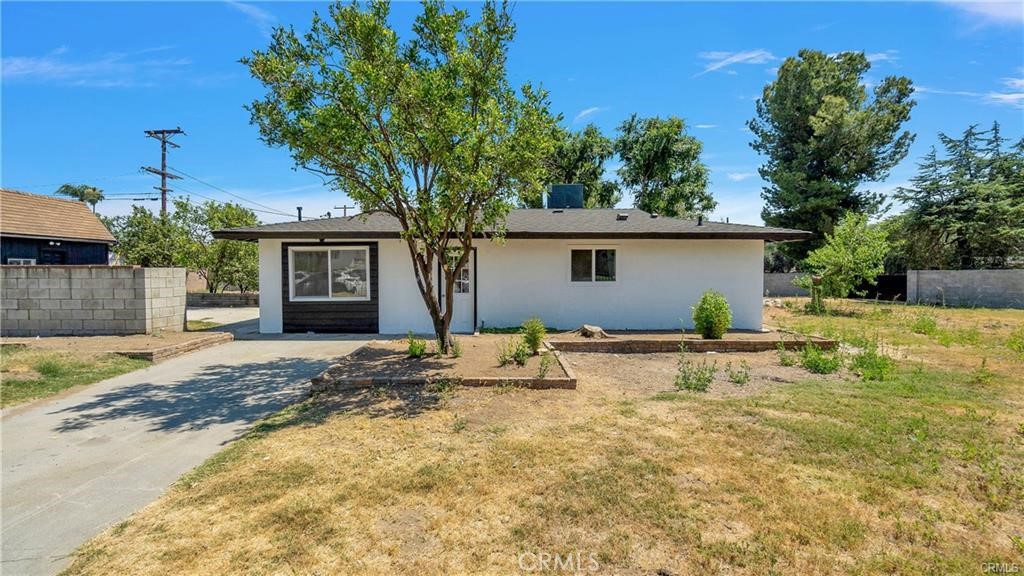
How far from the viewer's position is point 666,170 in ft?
83.2

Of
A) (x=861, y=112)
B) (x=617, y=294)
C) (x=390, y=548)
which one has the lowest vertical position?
(x=390, y=548)

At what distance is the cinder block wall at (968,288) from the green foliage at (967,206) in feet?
12.7

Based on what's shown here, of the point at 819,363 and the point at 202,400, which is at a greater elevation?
the point at 819,363

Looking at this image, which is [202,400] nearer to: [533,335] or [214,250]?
[533,335]

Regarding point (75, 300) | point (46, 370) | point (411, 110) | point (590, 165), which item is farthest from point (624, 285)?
point (590, 165)

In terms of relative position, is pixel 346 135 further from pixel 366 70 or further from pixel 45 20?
pixel 45 20

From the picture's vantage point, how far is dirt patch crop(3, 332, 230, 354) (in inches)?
315

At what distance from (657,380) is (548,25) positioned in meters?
6.74

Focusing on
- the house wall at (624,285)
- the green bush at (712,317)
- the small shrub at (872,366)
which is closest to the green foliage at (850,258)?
the house wall at (624,285)

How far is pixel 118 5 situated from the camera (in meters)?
7.76

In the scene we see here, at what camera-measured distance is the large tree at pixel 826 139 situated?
23.8m

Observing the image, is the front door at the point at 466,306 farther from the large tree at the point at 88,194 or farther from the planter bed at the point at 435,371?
the large tree at the point at 88,194

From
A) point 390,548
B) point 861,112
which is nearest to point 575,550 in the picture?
point 390,548

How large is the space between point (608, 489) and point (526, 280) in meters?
8.39
